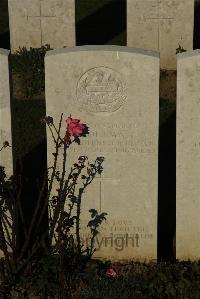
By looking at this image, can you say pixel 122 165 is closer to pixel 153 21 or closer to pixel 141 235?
pixel 141 235

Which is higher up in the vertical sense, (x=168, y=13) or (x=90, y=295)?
(x=168, y=13)

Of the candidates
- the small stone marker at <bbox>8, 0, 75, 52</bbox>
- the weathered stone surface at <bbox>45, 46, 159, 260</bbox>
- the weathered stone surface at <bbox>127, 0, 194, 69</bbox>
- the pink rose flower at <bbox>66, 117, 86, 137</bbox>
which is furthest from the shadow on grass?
the pink rose flower at <bbox>66, 117, 86, 137</bbox>

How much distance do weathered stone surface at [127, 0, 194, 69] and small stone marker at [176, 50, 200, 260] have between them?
6095mm

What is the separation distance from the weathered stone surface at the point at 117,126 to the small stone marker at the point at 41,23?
622 cm

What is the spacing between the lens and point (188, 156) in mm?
5840

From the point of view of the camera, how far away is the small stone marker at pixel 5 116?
5648 millimetres

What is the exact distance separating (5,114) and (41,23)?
6.67 meters

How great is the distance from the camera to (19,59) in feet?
37.4

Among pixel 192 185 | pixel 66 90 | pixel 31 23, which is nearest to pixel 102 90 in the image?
pixel 66 90

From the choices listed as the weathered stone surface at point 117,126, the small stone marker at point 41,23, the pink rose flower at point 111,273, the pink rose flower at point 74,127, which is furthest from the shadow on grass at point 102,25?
the pink rose flower at point 111,273

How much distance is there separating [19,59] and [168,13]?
2847mm

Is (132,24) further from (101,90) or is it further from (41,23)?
(101,90)

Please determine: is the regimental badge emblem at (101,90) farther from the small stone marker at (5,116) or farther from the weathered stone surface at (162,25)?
the weathered stone surface at (162,25)

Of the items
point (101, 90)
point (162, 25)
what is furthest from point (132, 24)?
point (101, 90)
